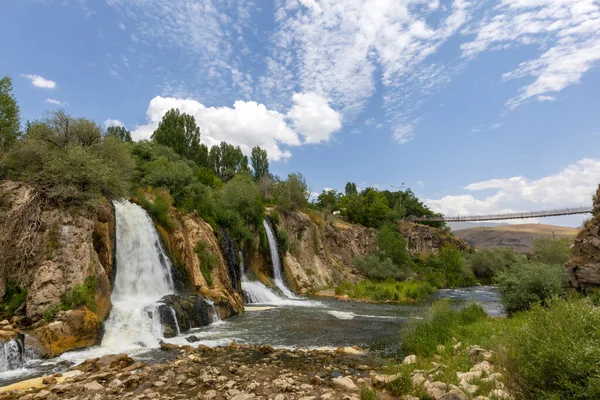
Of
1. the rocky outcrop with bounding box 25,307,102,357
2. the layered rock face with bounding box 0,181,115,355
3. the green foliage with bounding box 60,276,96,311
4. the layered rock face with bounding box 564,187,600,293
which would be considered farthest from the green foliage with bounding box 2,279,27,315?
the layered rock face with bounding box 564,187,600,293

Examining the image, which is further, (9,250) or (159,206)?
(159,206)

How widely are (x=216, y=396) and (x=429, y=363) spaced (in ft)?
19.0

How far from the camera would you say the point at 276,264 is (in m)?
31.8

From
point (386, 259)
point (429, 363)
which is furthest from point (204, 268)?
point (386, 259)

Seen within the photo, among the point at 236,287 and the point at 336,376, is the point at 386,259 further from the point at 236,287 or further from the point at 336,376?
the point at 336,376

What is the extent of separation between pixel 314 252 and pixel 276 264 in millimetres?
8650

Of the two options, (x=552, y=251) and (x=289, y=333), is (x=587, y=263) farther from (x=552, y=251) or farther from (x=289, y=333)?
(x=552, y=251)

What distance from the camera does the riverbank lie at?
7.38 meters

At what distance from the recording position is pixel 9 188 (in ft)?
44.4

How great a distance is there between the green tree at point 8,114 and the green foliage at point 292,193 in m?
24.8

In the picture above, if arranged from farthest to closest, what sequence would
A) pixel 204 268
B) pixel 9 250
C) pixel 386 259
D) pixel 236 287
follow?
pixel 386 259 < pixel 236 287 < pixel 204 268 < pixel 9 250

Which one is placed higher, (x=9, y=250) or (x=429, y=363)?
(x=9, y=250)

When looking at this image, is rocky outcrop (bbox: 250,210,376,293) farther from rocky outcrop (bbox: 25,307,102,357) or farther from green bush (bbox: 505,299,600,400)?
green bush (bbox: 505,299,600,400)

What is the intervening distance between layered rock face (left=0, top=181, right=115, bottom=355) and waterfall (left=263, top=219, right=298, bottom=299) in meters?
17.8
